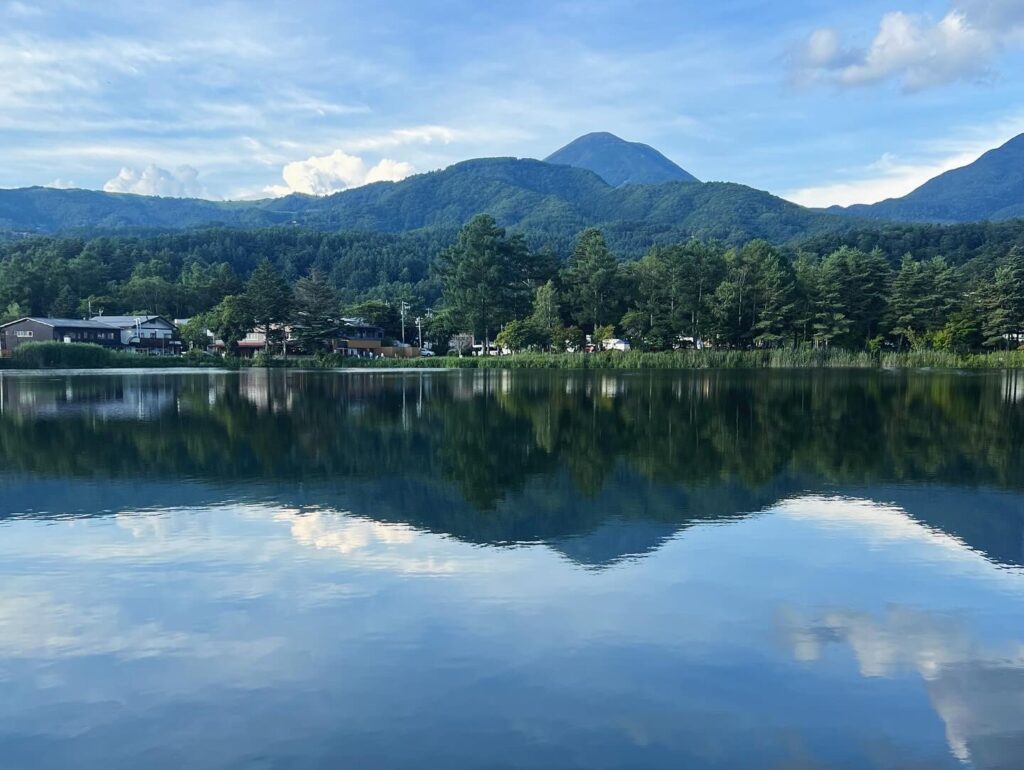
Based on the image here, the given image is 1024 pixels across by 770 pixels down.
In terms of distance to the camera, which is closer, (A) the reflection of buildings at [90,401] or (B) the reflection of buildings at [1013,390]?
(A) the reflection of buildings at [90,401]

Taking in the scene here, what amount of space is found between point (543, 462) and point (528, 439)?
9.99 feet

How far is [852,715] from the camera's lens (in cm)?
470

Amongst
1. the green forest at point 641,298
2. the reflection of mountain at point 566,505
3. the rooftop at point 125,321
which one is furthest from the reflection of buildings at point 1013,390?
the rooftop at point 125,321

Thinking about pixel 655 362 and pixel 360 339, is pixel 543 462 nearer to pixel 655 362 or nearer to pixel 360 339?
pixel 655 362

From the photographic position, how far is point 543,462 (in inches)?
531

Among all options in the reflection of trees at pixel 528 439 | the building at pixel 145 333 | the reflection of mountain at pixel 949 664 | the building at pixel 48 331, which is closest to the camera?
the reflection of mountain at pixel 949 664

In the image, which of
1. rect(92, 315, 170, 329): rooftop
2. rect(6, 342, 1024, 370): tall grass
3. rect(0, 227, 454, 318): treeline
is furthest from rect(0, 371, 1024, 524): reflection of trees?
rect(0, 227, 454, 318): treeline

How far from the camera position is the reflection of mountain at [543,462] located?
987cm

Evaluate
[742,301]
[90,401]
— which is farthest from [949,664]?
[742,301]

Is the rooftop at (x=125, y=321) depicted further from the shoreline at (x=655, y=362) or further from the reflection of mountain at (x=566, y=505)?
the reflection of mountain at (x=566, y=505)

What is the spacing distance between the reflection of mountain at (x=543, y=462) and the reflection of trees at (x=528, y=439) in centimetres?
7

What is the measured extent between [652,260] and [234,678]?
71.7 metres

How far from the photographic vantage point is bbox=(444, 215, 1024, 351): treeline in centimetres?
6153

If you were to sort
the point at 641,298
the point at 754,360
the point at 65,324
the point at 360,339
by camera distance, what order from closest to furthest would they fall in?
1. the point at 754,360
2. the point at 641,298
3. the point at 65,324
4. the point at 360,339
